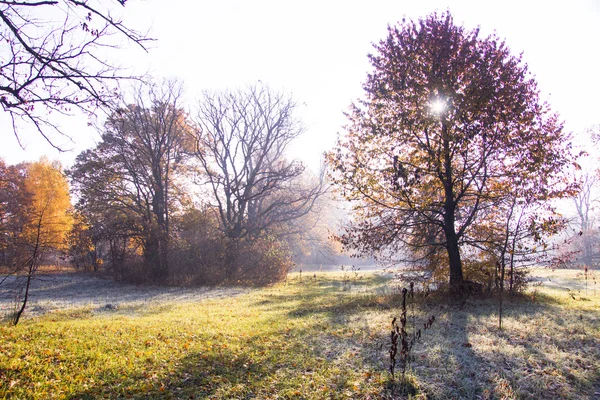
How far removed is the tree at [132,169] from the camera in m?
23.7

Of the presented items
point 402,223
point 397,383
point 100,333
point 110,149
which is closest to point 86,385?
point 100,333

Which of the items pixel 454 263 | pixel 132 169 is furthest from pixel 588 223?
pixel 132 169

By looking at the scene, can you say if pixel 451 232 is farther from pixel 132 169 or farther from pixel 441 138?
pixel 132 169

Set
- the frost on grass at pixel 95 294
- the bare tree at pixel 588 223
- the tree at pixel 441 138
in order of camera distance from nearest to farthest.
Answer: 1. the tree at pixel 441 138
2. the frost on grass at pixel 95 294
3. the bare tree at pixel 588 223

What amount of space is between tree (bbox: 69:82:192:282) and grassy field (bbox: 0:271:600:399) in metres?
16.7

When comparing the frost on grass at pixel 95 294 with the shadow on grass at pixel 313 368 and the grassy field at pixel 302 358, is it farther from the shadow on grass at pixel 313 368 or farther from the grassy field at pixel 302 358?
the shadow on grass at pixel 313 368

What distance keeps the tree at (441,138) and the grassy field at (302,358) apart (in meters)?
3.39

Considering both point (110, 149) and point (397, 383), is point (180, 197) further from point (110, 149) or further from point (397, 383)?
point (397, 383)

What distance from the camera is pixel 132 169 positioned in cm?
2386

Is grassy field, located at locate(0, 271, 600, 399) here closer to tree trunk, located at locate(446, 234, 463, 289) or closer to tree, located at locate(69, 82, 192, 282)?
tree trunk, located at locate(446, 234, 463, 289)

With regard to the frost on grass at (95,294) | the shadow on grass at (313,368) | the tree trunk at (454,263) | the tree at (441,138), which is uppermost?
the tree at (441,138)

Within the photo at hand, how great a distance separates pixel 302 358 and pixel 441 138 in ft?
25.7

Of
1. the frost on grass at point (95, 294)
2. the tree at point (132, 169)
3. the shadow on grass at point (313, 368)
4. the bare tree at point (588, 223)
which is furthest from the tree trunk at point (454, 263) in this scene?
the bare tree at point (588, 223)

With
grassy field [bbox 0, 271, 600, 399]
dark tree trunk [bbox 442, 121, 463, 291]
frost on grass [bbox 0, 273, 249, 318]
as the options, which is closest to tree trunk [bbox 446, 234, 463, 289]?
dark tree trunk [bbox 442, 121, 463, 291]
